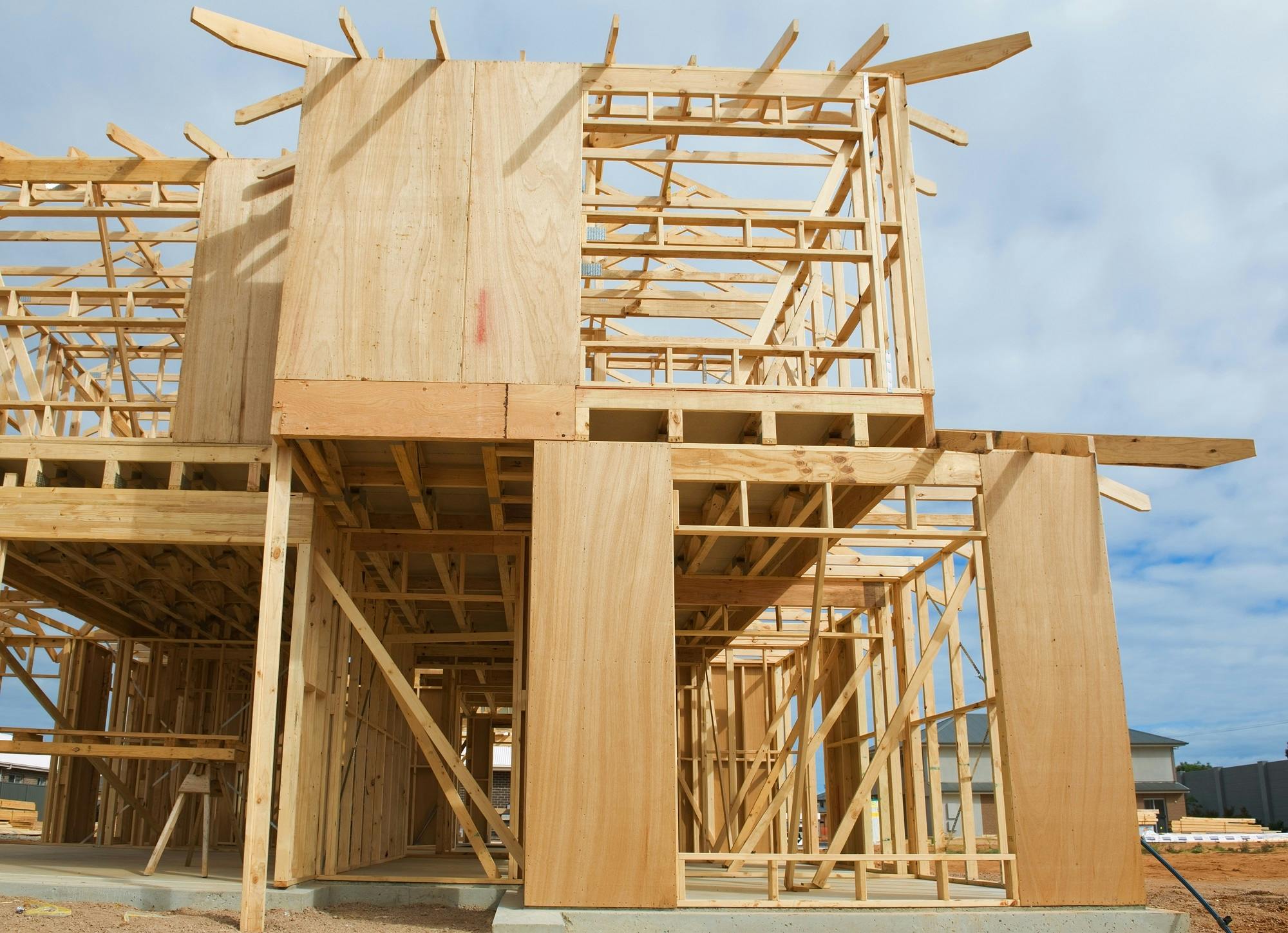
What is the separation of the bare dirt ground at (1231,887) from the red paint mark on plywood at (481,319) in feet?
28.3

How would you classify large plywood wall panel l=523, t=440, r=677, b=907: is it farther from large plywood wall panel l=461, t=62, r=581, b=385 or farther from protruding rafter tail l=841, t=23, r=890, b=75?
protruding rafter tail l=841, t=23, r=890, b=75

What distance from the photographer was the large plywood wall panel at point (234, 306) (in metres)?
11.6

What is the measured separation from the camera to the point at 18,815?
32.7 meters

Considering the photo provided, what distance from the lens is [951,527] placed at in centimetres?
1535

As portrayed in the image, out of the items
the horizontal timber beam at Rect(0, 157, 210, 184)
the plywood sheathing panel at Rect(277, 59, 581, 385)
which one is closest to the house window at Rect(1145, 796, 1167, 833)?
the plywood sheathing panel at Rect(277, 59, 581, 385)

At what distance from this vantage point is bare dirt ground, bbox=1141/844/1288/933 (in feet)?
46.5

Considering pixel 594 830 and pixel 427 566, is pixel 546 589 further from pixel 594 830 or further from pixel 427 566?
pixel 427 566

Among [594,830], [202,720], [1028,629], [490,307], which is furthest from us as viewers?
[202,720]

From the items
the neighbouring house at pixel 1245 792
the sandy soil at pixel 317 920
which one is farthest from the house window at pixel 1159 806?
the sandy soil at pixel 317 920

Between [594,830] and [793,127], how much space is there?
707 cm

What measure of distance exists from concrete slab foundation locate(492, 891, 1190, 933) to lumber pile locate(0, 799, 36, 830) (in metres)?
30.4

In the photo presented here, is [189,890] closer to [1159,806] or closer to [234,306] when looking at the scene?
[234,306]

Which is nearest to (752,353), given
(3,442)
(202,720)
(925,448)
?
(925,448)

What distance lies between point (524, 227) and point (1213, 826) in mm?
36968
